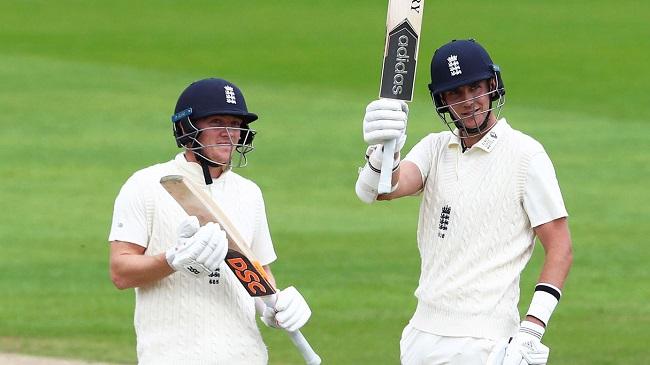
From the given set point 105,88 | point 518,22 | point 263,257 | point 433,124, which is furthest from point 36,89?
point 263,257

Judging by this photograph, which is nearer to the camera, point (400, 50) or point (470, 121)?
point (400, 50)

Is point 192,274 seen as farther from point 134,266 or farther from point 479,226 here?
point 479,226

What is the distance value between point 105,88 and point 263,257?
16936 millimetres

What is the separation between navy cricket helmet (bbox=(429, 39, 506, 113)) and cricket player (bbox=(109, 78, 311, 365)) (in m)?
0.88

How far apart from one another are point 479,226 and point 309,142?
41.8 feet

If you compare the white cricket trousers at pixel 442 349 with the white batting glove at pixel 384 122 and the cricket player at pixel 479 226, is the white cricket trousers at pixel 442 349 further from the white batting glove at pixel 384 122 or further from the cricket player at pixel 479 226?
the white batting glove at pixel 384 122

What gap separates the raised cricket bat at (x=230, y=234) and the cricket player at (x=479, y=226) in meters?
0.75

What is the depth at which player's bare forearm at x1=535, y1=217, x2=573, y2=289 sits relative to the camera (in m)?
5.83

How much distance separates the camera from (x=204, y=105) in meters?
5.57

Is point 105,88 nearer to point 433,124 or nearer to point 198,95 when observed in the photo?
point 433,124

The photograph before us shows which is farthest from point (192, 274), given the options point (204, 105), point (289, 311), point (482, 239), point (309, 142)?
point (309, 142)

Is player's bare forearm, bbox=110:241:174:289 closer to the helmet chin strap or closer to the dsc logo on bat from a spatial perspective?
the dsc logo on bat

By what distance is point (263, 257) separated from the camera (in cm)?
582

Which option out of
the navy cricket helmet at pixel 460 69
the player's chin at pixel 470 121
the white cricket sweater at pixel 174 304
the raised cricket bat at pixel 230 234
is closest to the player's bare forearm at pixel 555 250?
the player's chin at pixel 470 121
